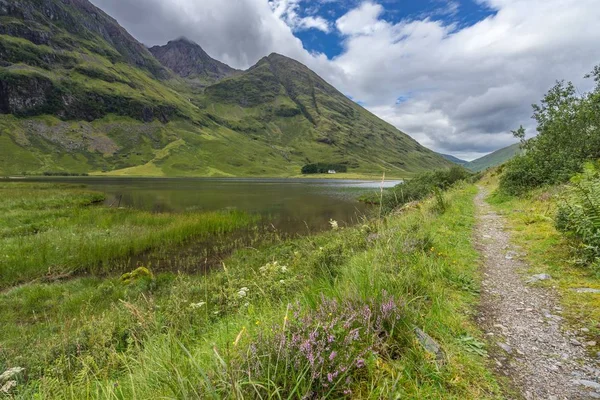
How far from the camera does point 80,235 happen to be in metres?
19.6

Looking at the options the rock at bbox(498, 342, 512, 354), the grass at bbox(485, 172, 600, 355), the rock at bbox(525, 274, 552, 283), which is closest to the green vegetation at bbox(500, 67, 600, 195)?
the grass at bbox(485, 172, 600, 355)

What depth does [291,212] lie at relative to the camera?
38219mm

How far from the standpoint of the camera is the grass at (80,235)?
15.0 m

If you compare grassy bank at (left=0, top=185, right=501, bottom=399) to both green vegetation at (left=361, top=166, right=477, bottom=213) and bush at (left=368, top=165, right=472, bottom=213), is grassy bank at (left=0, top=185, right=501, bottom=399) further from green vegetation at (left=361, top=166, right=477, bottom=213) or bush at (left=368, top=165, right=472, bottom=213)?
bush at (left=368, top=165, right=472, bottom=213)

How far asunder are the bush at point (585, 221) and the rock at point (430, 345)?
4.62 m

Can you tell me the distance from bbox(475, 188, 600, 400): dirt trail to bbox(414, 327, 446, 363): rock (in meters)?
0.67

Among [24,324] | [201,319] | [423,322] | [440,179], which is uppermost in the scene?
[440,179]

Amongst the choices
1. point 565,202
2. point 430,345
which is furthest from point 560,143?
point 430,345

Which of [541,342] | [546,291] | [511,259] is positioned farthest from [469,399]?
[511,259]

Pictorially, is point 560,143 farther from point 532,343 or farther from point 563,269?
point 532,343

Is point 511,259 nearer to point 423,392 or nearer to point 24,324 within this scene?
point 423,392

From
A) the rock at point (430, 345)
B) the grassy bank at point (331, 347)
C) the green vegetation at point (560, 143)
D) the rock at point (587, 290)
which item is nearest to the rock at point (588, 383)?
the grassy bank at point (331, 347)

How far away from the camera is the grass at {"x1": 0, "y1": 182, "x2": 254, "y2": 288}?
590 inches

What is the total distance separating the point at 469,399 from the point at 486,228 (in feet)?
33.5
